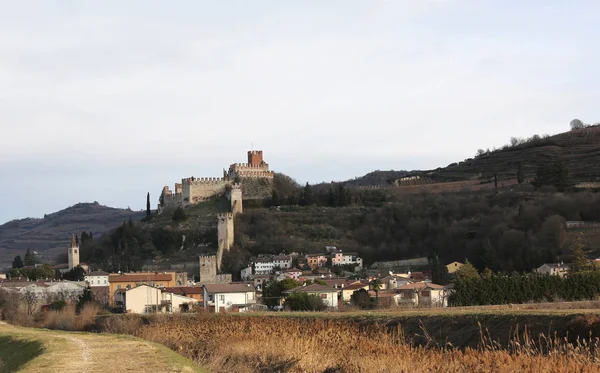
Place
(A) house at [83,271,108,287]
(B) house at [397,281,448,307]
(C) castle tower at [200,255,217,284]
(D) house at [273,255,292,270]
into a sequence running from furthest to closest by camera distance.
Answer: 1. (D) house at [273,255,292,270]
2. (C) castle tower at [200,255,217,284]
3. (A) house at [83,271,108,287]
4. (B) house at [397,281,448,307]

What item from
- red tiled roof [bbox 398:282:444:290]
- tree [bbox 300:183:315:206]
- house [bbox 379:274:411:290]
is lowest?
house [bbox 379:274:411:290]

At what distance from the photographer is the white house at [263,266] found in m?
76.7

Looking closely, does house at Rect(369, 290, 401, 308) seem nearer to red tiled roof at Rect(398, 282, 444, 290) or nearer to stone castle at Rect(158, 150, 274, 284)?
red tiled roof at Rect(398, 282, 444, 290)

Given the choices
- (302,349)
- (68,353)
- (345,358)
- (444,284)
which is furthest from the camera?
(444,284)

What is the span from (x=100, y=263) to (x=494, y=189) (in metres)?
40.8

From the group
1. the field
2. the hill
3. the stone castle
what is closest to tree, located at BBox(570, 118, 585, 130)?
the hill

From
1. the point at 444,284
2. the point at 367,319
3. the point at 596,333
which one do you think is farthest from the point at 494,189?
the point at 596,333

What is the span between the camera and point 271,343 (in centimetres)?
1789

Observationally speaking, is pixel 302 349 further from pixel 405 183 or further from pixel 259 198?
pixel 405 183

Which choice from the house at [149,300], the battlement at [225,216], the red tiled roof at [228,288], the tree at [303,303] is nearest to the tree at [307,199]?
the battlement at [225,216]

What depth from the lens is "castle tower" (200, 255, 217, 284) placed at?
248 ft

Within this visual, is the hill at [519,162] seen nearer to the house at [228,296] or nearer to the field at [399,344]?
the house at [228,296]

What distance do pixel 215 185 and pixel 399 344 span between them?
83.3m

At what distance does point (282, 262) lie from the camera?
260 ft
